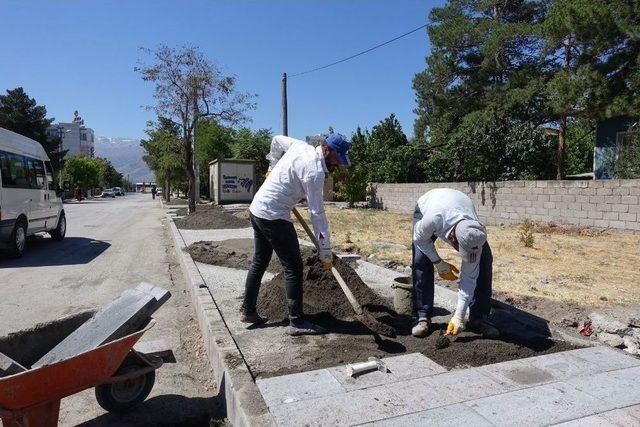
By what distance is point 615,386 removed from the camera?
130 inches

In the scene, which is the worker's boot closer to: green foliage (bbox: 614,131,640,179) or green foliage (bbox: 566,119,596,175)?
green foliage (bbox: 614,131,640,179)

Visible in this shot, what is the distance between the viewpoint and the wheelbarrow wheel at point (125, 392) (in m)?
3.31

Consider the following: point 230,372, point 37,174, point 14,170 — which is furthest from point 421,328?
point 37,174

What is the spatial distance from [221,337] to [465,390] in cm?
205

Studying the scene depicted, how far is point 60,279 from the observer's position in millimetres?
Result: 7934

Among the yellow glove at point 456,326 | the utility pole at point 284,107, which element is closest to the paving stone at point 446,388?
the yellow glove at point 456,326

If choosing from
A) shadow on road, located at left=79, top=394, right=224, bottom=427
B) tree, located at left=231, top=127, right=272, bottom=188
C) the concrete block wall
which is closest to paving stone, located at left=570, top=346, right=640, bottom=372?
shadow on road, located at left=79, top=394, right=224, bottom=427

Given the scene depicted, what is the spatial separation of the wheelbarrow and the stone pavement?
2.84ft

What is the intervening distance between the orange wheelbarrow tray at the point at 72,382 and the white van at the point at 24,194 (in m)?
7.61

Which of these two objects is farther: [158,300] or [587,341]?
[587,341]

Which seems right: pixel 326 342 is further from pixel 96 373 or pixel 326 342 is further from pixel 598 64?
pixel 598 64

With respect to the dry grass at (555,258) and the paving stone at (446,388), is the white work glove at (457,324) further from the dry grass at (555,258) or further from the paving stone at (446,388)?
the dry grass at (555,258)

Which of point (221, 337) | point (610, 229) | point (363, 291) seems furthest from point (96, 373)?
point (610, 229)

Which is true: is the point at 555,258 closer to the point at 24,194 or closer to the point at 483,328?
the point at 483,328
